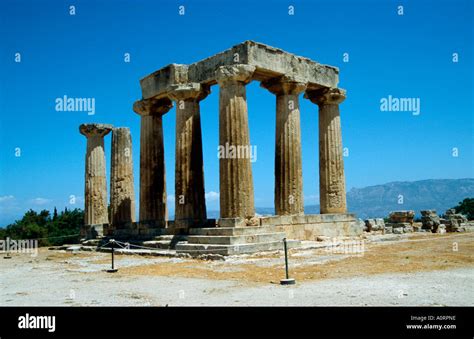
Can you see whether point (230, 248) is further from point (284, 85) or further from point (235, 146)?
point (284, 85)

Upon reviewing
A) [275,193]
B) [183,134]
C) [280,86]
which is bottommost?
[275,193]

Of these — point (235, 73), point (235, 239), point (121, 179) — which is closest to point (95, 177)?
point (121, 179)

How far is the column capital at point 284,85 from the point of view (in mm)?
21931

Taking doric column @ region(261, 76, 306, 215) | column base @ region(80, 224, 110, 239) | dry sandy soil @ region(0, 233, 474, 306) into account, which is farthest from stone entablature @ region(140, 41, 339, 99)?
column base @ region(80, 224, 110, 239)

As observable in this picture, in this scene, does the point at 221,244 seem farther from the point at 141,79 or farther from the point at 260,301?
the point at 141,79

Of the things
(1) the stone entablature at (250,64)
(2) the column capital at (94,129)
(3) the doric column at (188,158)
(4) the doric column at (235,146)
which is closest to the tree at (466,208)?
(1) the stone entablature at (250,64)

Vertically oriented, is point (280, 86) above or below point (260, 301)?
above

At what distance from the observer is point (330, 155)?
82.8 feet

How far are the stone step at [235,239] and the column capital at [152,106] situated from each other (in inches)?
351

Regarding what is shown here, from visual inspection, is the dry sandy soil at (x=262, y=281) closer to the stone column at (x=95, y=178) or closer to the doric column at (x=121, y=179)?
the doric column at (x=121, y=179)
